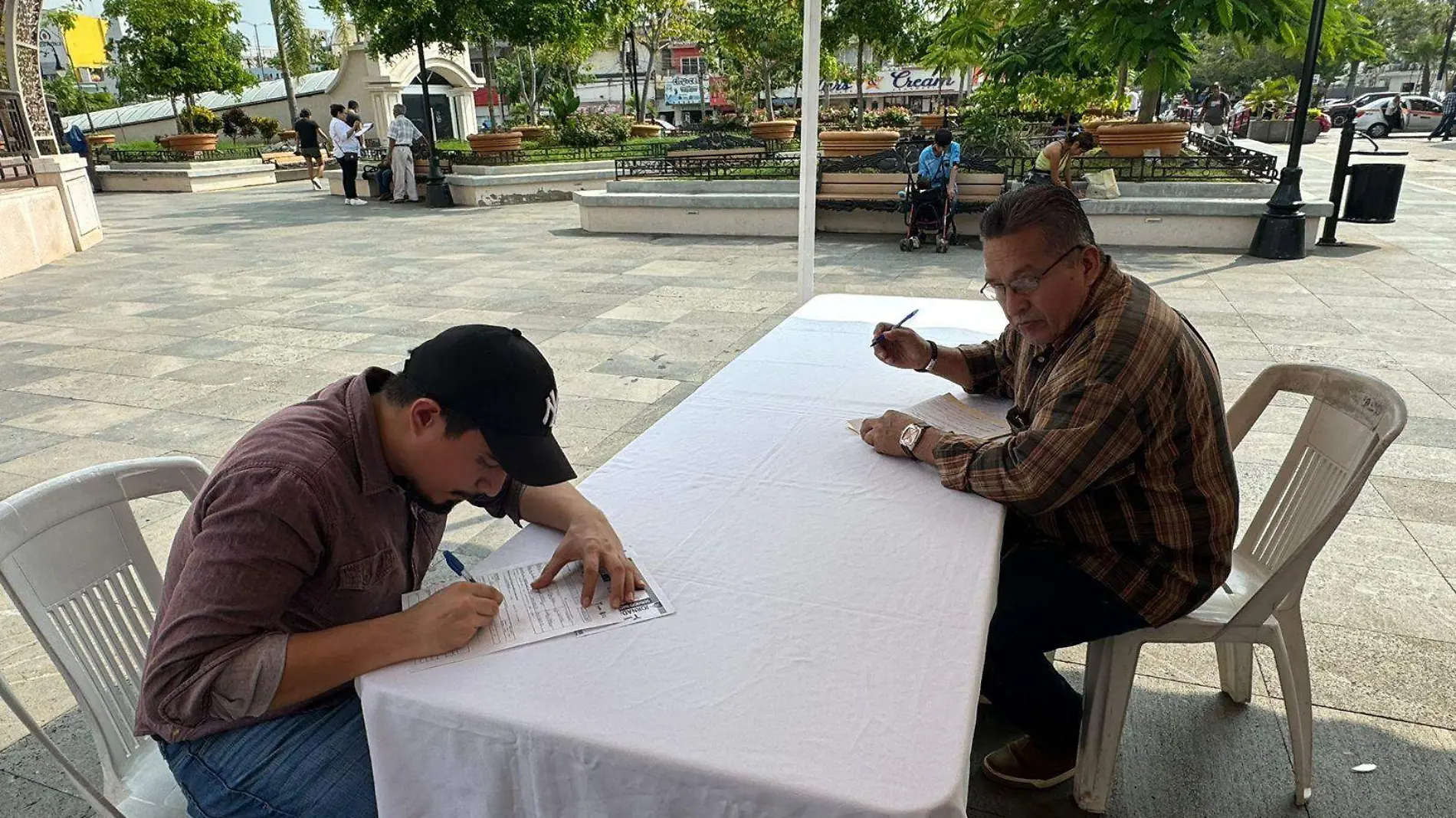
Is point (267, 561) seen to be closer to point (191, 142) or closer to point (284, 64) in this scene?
point (191, 142)

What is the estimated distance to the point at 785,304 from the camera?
7.11 m

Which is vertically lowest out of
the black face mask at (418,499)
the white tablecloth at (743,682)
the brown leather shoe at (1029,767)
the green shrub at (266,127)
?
the brown leather shoe at (1029,767)

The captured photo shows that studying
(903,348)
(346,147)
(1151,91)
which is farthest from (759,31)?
(903,348)

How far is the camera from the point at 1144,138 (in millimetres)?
10672

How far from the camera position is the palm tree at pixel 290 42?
Answer: 92.1ft

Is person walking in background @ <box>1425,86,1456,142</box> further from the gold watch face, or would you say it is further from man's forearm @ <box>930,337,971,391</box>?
the gold watch face

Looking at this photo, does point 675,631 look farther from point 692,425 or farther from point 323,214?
point 323,214

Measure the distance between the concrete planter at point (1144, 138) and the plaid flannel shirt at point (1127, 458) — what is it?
10.2 metres

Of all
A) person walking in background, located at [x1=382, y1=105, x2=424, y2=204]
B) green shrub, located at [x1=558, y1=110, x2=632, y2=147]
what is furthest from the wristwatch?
green shrub, located at [x1=558, y1=110, x2=632, y2=147]

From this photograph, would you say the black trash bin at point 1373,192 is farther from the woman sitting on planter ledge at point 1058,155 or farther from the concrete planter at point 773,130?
the concrete planter at point 773,130

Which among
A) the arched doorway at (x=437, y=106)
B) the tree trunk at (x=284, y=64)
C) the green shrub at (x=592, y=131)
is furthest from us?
the arched doorway at (x=437, y=106)

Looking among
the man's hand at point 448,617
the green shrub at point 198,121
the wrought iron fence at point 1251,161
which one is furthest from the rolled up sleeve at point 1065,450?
the green shrub at point 198,121

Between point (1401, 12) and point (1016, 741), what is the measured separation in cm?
6545

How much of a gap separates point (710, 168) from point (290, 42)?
3308cm
